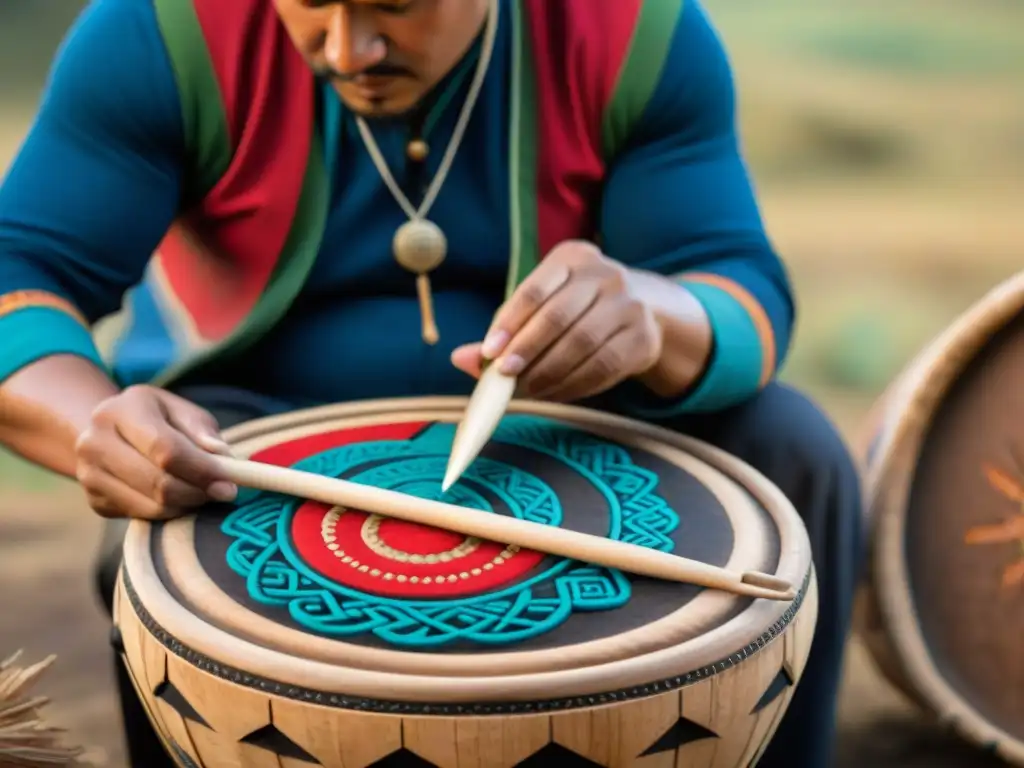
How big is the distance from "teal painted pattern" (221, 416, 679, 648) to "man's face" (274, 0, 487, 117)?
304mm

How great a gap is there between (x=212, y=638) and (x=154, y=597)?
76 mm

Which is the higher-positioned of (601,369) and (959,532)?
(601,369)

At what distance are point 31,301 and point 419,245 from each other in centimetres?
36

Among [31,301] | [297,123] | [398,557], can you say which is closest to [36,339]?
[31,301]

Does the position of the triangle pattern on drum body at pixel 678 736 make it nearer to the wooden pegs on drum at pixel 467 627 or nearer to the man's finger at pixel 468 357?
the wooden pegs on drum at pixel 467 627

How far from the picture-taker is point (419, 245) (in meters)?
1.24

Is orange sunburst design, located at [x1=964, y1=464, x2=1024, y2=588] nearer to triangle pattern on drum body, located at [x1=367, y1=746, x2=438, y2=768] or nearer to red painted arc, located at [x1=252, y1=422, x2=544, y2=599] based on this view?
red painted arc, located at [x1=252, y1=422, x2=544, y2=599]

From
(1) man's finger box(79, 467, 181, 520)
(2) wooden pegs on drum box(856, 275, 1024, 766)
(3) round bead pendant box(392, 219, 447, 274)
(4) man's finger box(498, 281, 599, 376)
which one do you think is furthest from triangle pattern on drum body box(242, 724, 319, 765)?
(2) wooden pegs on drum box(856, 275, 1024, 766)

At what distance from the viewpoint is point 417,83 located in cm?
112

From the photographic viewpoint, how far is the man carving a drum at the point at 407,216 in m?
1.20

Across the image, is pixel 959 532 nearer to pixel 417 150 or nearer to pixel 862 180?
pixel 417 150

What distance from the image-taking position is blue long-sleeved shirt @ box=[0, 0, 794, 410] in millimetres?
1204

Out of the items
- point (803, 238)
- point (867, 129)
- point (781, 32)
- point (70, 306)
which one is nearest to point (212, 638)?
point (70, 306)

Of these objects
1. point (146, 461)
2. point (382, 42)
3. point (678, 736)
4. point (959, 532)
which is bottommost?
point (959, 532)
